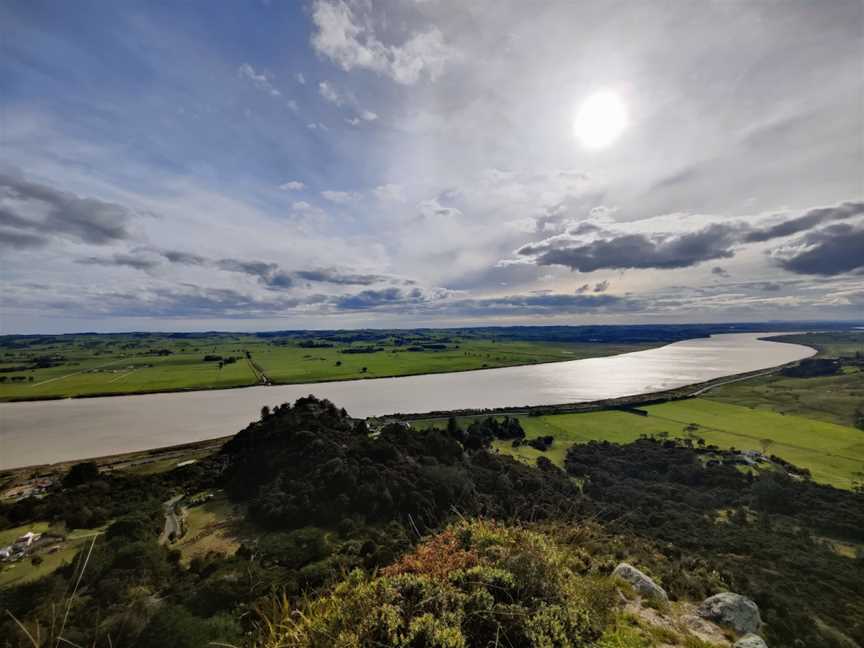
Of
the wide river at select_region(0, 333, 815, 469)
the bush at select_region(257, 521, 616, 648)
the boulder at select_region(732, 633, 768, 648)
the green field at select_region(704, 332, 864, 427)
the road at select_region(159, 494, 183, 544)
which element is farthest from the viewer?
the green field at select_region(704, 332, 864, 427)

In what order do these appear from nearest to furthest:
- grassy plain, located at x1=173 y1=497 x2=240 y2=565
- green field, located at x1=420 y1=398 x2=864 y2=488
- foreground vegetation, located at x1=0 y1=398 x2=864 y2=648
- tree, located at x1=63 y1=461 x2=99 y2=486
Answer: foreground vegetation, located at x1=0 y1=398 x2=864 y2=648, grassy plain, located at x1=173 y1=497 x2=240 y2=565, tree, located at x1=63 y1=461 x2=99 y2=486, green field, located at x1=420 y1=398 x2=864 y2=488

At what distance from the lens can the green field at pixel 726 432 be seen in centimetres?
3916

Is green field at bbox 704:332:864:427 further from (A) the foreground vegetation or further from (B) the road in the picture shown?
(B) the road

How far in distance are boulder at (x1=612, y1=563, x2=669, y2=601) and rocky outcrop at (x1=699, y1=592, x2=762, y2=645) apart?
39.8 inches

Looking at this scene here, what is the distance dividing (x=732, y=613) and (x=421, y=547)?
8.49 metres

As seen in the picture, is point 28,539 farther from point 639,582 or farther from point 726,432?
point 726,432

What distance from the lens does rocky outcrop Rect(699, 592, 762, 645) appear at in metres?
9.00

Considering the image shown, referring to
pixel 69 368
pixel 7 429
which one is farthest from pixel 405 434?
pixel 69 368

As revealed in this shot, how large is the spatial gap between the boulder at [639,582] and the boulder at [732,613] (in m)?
1.01

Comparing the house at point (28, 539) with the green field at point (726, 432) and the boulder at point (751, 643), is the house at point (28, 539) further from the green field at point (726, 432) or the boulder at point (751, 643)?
the green field at point (726, 432)

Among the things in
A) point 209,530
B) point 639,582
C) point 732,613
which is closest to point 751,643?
point 732,613

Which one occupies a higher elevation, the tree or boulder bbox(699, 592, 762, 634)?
boulder bbox(699, 592, 762, 634)

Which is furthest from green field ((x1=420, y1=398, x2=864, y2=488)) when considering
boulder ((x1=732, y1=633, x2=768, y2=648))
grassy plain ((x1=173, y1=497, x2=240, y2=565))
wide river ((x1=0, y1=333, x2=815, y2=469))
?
boulder ((x1=732, y1=633, x2=768, y2=648))

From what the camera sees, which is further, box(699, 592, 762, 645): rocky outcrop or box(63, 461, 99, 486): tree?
box(63, 461, 99, 486): tree
